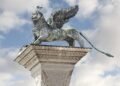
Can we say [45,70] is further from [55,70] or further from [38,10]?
[38,10]

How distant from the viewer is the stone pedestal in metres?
18.3

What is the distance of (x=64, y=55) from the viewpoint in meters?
18.5

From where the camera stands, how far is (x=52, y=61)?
18.5 meters

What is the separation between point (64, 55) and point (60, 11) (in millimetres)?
1667

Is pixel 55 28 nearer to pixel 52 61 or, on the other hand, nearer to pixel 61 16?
pixel 61 16

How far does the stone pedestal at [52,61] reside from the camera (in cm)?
1833

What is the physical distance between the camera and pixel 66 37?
19.0m

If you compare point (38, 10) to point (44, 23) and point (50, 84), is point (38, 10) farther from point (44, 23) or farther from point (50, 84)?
point (50, 84)

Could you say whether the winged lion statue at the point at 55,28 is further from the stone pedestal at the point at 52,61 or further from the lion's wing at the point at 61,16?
the stone pedestal at the point at 52,61

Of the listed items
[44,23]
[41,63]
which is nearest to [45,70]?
[41,63]

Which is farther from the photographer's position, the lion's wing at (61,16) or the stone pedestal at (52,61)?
the lion's wing at (61,16)

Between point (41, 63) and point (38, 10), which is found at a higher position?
point (38, 10)

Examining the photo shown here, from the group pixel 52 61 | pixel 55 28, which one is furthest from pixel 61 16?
pixel 52 61

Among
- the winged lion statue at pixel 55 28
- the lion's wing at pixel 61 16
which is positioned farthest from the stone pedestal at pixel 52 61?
the lion's wing at pixel 61 16
